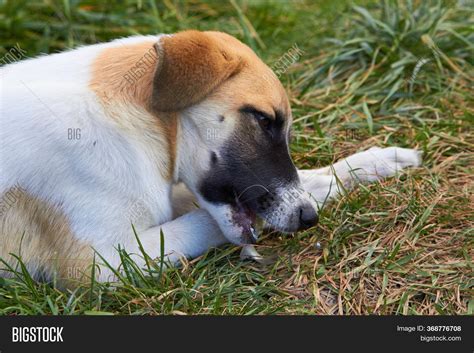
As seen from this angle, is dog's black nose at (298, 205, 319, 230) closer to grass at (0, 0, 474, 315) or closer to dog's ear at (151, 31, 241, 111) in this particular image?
grass at (0, 0, 474, 315)

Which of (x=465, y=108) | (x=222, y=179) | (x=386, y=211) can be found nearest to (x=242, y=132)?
(x=222, y=179)

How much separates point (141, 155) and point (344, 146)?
2252 millimetres

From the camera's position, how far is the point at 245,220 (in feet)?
16.6

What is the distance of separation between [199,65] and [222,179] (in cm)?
68

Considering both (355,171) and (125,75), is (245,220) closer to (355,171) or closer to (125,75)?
(125,75)

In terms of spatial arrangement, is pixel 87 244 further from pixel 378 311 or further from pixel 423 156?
pixel 423 156

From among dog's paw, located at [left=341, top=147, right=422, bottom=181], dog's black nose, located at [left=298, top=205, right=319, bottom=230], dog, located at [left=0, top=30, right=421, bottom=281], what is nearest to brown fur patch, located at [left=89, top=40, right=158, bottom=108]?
dog, located at [left=0, top=30, right=421, bottom=281]

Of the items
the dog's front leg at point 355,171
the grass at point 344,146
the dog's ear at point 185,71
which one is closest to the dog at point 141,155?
the dog's ear at point 185,71

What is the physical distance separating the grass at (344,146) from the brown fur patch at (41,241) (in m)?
0.13

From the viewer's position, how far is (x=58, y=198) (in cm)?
483

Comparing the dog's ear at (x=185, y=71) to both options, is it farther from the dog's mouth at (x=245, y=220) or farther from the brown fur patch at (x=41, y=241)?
the brown fur patch at (x=41, y=241)

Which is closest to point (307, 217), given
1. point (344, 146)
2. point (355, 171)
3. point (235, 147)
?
point (235, 147)

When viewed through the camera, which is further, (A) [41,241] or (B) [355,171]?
(B) [355,171]
